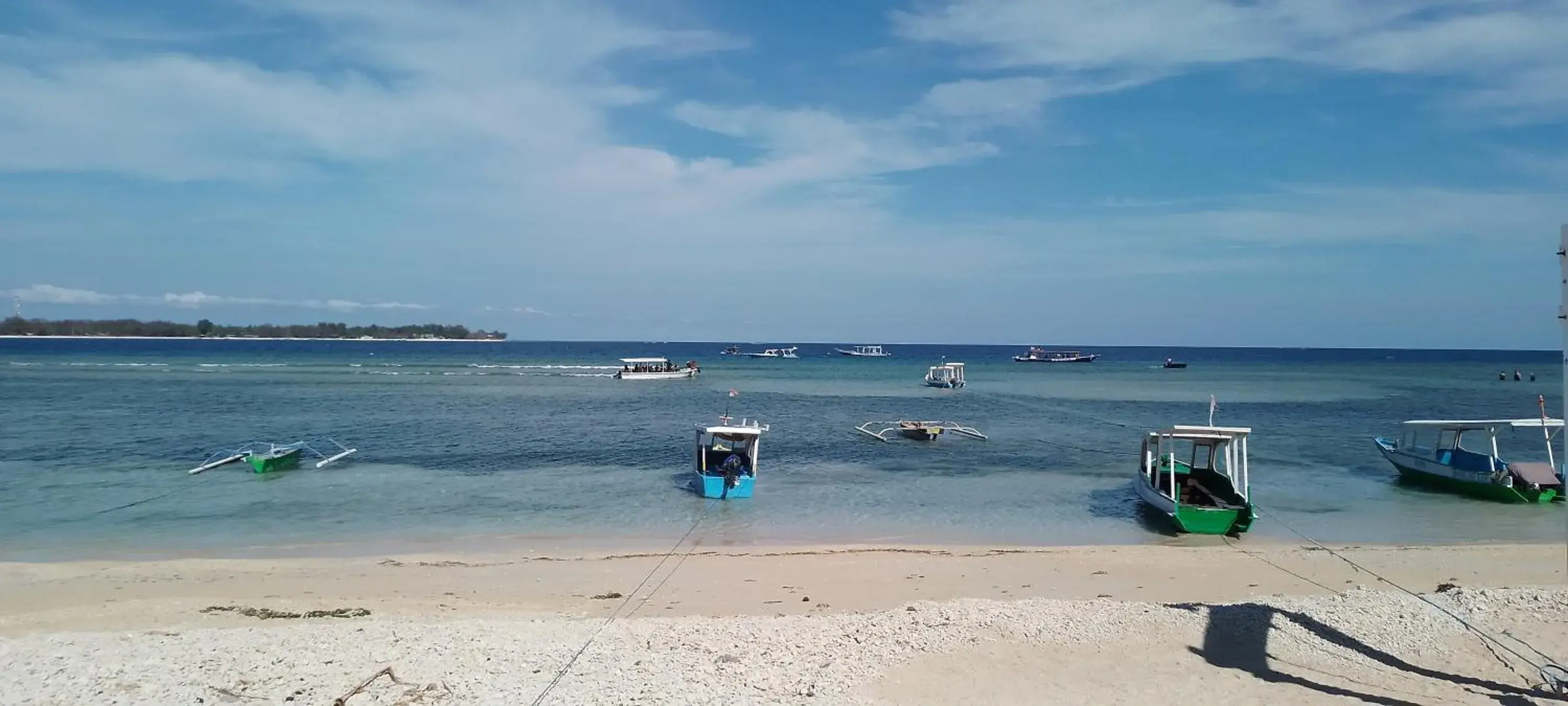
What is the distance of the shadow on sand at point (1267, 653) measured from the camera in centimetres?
816

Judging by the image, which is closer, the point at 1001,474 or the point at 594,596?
the point at 594,596

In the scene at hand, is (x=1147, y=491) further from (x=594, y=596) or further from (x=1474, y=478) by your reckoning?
(x=594, y=596)

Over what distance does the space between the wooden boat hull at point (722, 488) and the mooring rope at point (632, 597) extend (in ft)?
0.64

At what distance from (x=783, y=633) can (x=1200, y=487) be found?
45.7 ft

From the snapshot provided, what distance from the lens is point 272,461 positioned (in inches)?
1070

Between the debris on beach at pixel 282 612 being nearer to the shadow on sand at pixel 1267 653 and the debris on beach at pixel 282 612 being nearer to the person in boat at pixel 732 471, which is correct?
the shadow on sand at pixel 1267 653

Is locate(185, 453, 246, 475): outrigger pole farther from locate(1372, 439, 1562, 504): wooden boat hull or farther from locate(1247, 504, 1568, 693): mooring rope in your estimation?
locate(1372, 439, 1562, 504): wooden boat hull

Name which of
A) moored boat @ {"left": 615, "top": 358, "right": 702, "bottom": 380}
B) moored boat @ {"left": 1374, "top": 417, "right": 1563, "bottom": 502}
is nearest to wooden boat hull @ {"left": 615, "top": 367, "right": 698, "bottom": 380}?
moored boat @ {"left": 615, "top": 358, "right": 702, "bottom": 380}

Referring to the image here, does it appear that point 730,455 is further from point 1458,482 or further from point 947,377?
point 947,377

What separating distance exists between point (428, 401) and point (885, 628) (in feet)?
158

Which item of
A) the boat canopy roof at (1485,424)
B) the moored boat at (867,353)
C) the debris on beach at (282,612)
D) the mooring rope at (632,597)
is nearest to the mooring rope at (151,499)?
the debris on beach at (282,612)

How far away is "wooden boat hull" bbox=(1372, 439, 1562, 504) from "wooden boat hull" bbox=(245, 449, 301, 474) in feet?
103

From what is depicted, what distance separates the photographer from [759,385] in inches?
2960

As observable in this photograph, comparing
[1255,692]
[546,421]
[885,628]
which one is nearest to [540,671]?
[885,628]
